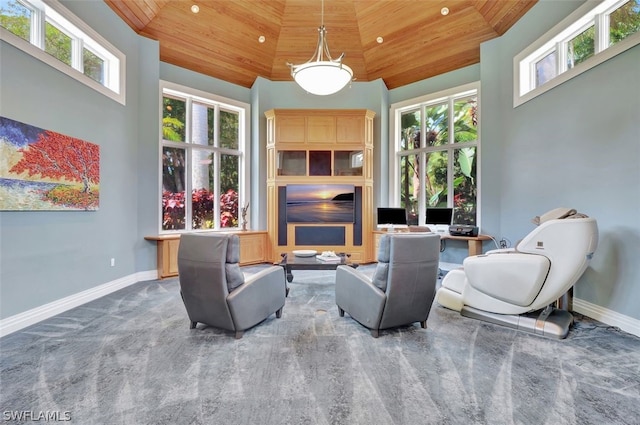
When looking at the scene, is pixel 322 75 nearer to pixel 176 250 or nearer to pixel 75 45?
pixel 75 45

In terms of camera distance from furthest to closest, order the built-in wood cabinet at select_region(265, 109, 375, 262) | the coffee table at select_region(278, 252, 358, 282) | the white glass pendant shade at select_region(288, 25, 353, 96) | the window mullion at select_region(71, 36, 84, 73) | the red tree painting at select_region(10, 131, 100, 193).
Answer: the built-in wood cabinet at select_region(265, 109, 375, 262) < the coffee table at select_region(278, 252, 358, 282) < the window mullion at select_region(71, 36, 84, 73) < the white glass pendant shade at select_region(288, 25, 353, 96) < the red tree painting at select_region(10, 131, 100, 193)

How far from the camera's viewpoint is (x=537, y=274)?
2.82 m

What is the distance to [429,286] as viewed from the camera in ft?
9.35

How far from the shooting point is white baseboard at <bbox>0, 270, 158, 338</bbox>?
2887 millimetres

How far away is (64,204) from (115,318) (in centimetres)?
154

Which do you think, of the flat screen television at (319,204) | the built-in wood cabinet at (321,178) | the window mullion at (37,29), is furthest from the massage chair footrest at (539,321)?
the window mullion at (37,29)

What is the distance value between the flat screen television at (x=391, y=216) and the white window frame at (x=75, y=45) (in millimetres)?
5041

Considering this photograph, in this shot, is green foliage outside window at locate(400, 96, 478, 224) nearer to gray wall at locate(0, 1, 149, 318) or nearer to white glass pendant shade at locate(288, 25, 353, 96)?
white glass pendant shade at locate(288, 25, 353, 96)

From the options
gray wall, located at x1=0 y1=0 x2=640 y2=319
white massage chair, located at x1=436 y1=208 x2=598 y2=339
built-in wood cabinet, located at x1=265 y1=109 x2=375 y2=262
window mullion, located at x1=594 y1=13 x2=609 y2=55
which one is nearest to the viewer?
white massage chair, located at x1=436 y1=208 x2=598 y2=339

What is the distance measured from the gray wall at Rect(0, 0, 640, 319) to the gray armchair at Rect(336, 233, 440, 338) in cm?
210

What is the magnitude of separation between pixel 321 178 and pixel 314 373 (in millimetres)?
4643

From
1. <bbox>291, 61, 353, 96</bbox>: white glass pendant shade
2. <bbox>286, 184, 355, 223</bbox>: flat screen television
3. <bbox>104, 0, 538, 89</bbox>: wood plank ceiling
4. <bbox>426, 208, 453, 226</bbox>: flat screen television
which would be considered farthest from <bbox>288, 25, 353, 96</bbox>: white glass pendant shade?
<bbox>426, 208, 453, 226</bbox>: flat screen television

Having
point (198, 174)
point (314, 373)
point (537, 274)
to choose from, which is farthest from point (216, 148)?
point (537, 274)

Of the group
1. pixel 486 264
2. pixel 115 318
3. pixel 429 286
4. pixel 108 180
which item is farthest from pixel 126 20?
pixel 486 264
